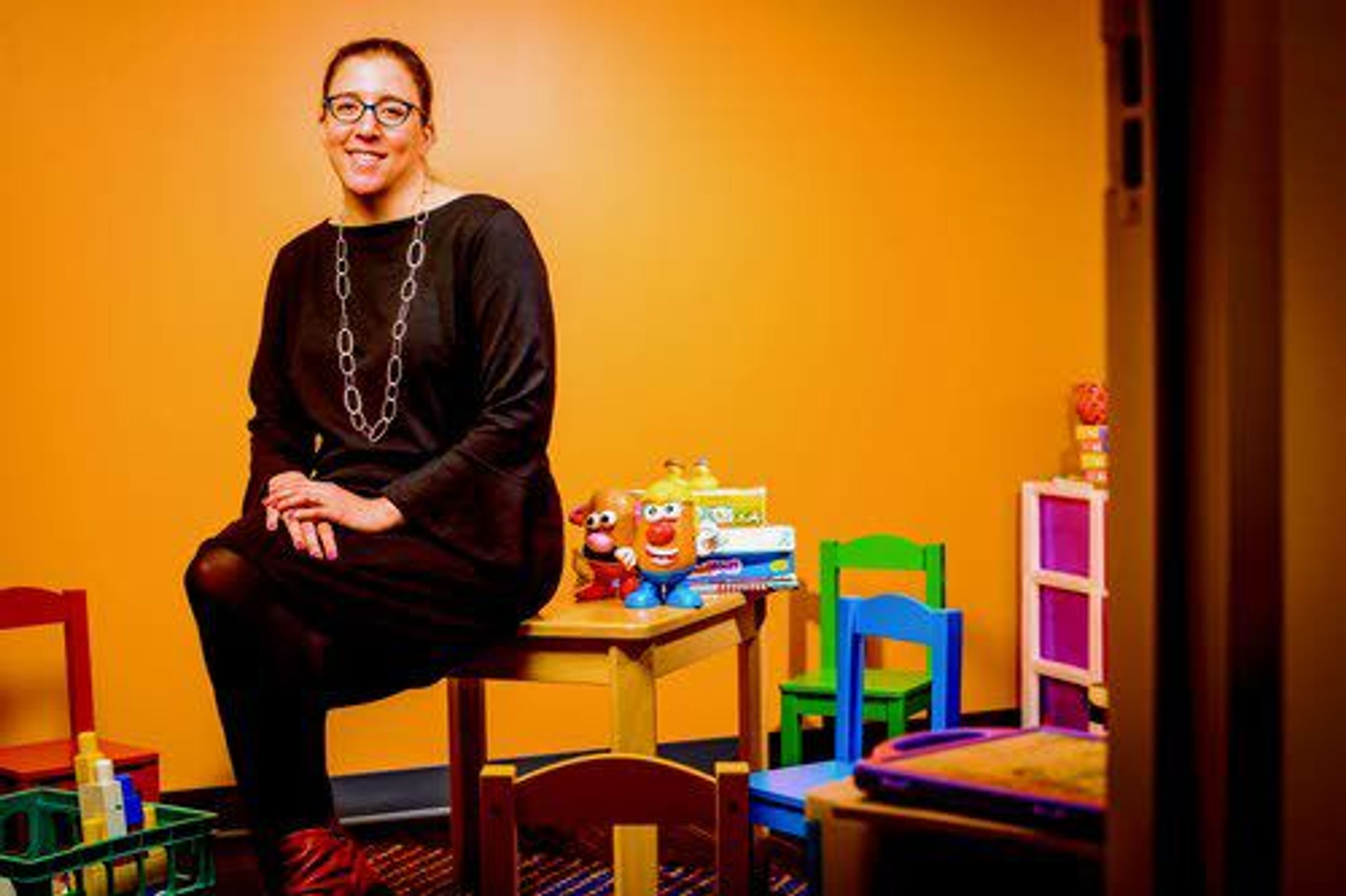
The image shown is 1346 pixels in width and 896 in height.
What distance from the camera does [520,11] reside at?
369 centimetres

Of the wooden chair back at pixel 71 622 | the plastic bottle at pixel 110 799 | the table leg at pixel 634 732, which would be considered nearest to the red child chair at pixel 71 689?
the wooden chair back at pixel 71 622

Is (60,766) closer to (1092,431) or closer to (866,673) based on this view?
(866,673)

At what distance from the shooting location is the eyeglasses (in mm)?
2693

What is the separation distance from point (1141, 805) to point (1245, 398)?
25 centimetres

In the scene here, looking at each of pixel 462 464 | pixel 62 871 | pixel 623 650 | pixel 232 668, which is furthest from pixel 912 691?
pixel 62 871

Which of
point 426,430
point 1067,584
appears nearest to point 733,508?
point 426,430

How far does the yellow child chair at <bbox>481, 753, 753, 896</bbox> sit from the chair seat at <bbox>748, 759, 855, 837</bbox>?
743mm

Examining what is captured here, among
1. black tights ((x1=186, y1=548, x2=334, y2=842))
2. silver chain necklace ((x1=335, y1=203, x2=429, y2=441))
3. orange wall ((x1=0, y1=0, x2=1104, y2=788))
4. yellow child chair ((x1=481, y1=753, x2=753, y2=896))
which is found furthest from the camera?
orange wall ((x1=0, y1=0, x2=1104, y2=788))

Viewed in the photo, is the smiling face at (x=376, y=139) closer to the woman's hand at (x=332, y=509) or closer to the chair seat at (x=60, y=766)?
the woman's hand at (x=332, y=509)

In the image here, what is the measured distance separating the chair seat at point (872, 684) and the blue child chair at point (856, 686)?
636 millimetres

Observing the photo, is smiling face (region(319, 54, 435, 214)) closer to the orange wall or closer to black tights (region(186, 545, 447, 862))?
black tights (region(186, 545, 447, 862))

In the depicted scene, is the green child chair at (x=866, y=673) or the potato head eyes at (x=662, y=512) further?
the green child chair at (x=866, y=673)

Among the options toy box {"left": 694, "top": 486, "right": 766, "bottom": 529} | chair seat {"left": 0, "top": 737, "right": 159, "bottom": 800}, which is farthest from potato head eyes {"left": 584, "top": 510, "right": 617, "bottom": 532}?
chair seat {"left": 0, "top": 737, "right": 159, "bottom": 800}

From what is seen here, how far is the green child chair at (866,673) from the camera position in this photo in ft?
11.3
